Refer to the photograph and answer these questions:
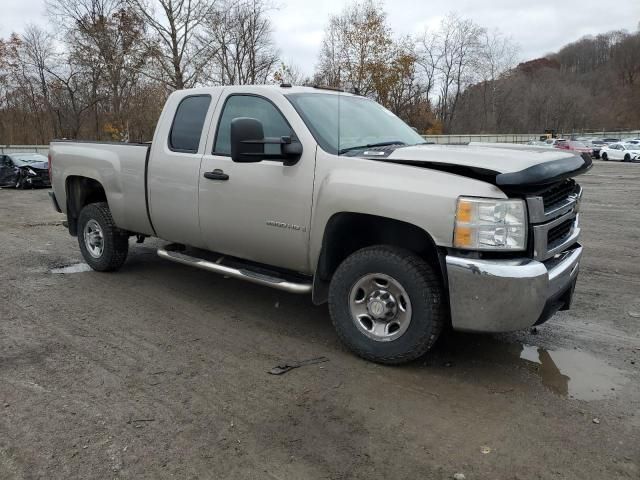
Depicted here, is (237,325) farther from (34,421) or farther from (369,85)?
(369,85)

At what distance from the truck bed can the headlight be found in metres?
3.46

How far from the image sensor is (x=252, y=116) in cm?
464

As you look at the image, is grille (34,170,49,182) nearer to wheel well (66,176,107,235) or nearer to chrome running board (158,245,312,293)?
wheel well (66,176,107,235)

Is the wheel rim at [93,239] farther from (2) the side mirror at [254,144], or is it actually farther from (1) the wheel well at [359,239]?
(1) the wheel well at [359,239]

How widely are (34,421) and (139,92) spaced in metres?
33.5

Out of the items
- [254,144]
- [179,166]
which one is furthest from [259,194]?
[179,166]

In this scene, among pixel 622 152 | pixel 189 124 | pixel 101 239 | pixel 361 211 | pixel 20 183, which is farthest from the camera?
pixel 622 152

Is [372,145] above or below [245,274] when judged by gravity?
above

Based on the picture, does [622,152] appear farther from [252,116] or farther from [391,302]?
[391,302]

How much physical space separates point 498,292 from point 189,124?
336 centimetres

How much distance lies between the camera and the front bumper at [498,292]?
127 inches

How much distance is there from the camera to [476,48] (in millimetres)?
64250

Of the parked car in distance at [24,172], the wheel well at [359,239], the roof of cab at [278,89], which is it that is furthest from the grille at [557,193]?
the parked car in distance at [24,172]

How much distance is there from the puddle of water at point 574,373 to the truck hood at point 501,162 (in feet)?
4.61
